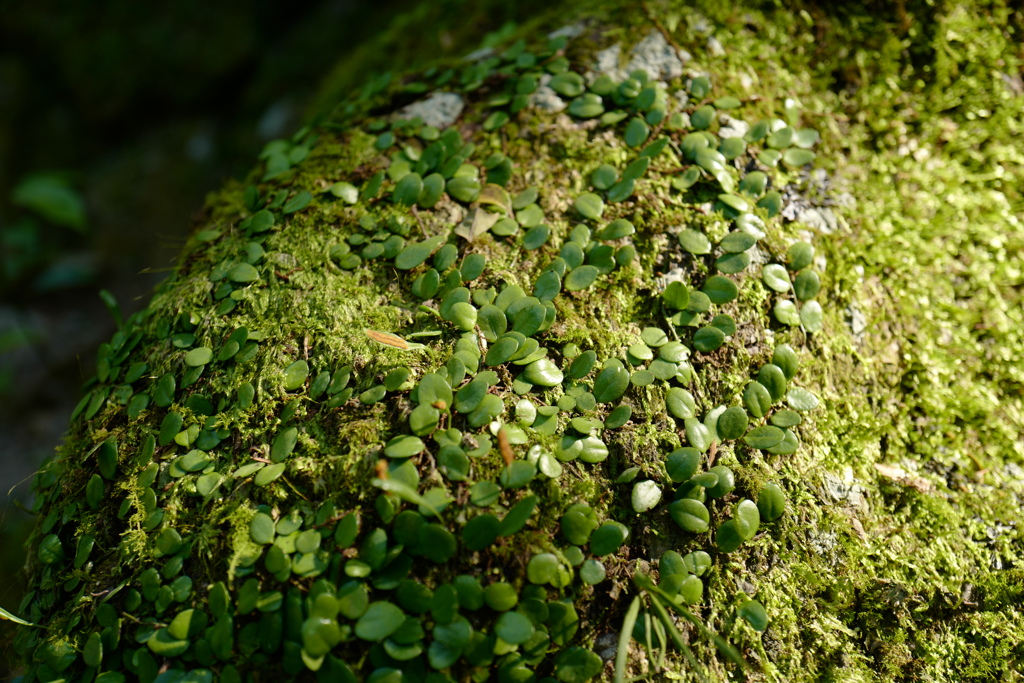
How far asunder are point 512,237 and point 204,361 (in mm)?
837

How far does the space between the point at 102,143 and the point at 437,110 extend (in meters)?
3.83

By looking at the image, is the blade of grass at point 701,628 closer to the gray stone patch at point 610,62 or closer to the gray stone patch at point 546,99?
the gray stone patch at point 546,99

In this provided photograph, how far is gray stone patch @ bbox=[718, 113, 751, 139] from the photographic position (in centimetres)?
179

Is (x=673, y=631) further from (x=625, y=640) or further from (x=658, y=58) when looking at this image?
(x=658, y=58)

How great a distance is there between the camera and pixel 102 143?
4477mm

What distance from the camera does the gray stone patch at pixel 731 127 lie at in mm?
1785

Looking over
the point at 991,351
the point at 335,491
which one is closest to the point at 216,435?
the point at 335,491

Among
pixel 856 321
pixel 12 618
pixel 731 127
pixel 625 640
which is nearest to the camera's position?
pixel 625 640

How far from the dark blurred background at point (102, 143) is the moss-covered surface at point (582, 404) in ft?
8.05

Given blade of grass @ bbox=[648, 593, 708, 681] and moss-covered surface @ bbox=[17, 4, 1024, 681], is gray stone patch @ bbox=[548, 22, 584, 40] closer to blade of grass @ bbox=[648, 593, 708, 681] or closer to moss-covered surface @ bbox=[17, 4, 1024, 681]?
moss-covered surface @ bbox=[17, 4, 1024, 681]

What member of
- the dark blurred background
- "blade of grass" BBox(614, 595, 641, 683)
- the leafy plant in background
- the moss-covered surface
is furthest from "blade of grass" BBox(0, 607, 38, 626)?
the leafy plant in background

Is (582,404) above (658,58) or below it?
below

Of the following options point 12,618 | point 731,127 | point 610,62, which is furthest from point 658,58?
point 12,618

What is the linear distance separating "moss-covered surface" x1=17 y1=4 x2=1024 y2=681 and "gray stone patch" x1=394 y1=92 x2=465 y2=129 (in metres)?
0.05
